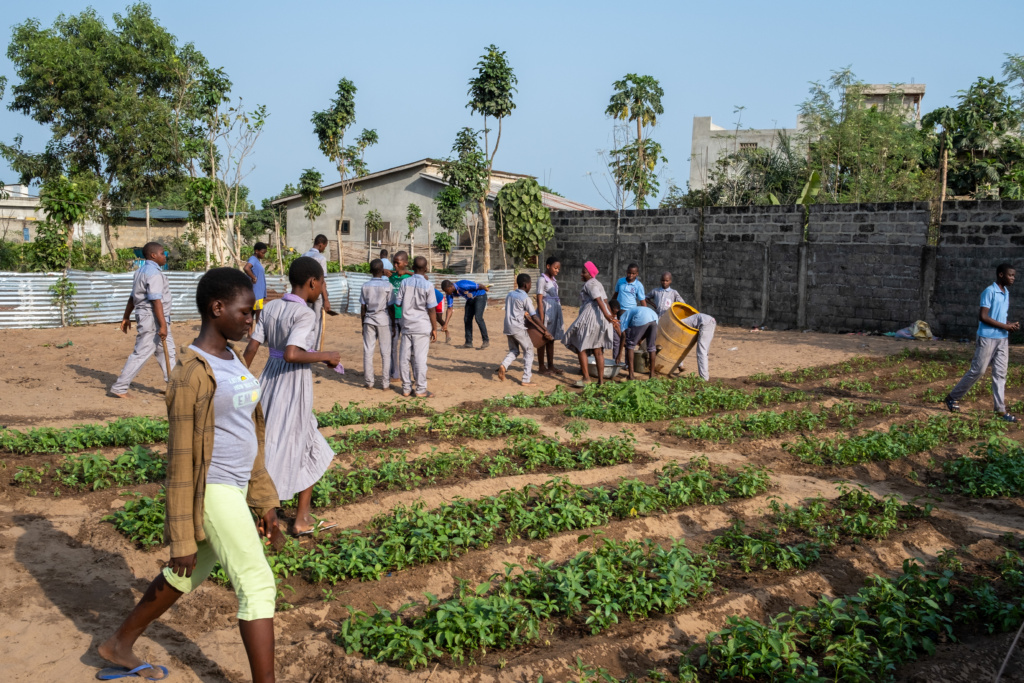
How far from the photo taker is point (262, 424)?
3.86 meters

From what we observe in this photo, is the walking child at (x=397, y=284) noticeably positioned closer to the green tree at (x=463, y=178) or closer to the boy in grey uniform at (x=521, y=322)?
the boy in grey uniform at (x=521, y=322)

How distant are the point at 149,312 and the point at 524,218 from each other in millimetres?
15771

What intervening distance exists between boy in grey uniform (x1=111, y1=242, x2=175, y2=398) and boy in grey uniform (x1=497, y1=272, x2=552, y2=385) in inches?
170

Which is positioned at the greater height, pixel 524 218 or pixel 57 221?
pixel 524 218

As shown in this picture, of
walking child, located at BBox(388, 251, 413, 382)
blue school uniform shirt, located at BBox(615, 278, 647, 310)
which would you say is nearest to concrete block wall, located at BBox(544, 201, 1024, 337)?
blue school uniform shirt, located at BBox(615, 278, 647, 310)

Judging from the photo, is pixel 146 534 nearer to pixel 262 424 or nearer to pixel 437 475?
pixel 262 424

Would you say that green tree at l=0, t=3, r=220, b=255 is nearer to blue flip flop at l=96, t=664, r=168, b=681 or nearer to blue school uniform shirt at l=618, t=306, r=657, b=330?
blue school uniform shirt at l=618, t=306, r=657, b=330

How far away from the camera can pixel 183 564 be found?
10.7 feet

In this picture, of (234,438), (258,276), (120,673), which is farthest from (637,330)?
(120,673)

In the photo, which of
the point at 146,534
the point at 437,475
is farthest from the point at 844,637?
the point at 146,534

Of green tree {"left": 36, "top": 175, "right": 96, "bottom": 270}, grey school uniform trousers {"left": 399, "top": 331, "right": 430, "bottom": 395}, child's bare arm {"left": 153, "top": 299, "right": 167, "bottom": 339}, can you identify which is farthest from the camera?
green tree {"left": 36, "top": 175, "right": 96, "bottom": 270}

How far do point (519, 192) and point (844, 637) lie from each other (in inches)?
845

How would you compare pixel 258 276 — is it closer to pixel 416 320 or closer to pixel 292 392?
pixel 416 320

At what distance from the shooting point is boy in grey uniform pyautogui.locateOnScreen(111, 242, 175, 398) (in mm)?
9378
